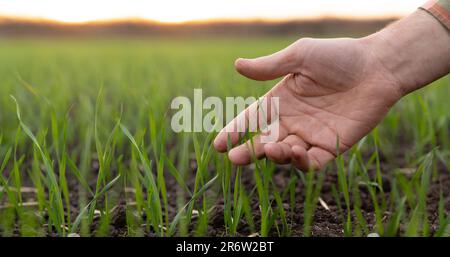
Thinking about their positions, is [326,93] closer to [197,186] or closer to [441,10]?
[441,10]

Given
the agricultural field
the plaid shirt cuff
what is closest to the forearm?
the plaid shirt cuff

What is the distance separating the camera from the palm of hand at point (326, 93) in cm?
162

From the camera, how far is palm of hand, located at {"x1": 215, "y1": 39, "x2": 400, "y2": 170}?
5.32ft

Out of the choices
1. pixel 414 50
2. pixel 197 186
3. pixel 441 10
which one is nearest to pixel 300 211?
pixel 197 186

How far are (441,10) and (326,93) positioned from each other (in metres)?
0.46

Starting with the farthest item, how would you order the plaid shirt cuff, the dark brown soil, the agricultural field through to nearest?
the plaid shirt cuff
the dark brown soil
the agricultural field

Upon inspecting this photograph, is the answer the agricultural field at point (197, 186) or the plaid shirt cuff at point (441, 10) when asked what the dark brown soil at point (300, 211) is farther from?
the plaid shirt cuff at point (441, 10)

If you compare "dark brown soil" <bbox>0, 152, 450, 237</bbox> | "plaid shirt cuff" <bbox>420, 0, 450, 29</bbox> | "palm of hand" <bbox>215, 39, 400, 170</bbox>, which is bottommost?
"dark brown soil" <bbox>0, 152, 450, 237</bbox>

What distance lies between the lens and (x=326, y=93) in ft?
5.71

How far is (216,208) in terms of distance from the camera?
156cm

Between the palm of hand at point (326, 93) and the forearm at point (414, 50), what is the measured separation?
0.04 metres

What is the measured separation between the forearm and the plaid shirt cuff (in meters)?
0.01

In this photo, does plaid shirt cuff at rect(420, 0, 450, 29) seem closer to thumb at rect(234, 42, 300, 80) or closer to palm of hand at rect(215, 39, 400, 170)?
palm of hand at rect(215, 39, 400, 170)
